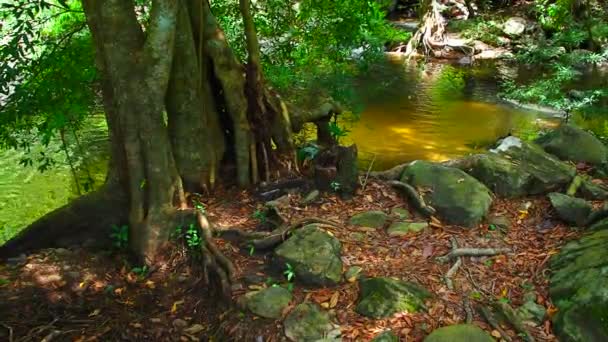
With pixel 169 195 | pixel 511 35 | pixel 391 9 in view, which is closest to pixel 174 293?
pixel 169 195

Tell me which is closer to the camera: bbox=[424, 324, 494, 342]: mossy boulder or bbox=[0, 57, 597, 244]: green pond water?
bbox=[424, 324, 494, 342]: mossy boulder

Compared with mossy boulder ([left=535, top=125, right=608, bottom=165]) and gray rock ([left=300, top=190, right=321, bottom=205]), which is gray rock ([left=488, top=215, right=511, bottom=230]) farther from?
mossy boulder ([left=535, top=125, right=608, bottom=165])

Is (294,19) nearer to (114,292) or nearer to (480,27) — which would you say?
(114,292)

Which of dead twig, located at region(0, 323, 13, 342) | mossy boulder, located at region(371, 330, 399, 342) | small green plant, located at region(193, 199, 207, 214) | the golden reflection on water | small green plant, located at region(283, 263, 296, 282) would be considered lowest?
the golden reflection on water

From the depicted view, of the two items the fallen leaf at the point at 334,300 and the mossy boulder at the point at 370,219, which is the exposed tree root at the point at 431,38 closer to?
the mossy boulder at the point at 370,219

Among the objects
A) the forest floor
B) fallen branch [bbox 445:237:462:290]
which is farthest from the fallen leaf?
fallen branch [bbox 445:237:462:290]

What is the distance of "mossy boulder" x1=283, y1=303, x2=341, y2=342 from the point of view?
147 inches

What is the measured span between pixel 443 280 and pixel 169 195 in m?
2.47

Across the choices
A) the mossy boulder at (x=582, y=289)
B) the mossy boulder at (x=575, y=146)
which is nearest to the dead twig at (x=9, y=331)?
the mossy boulder at (x=582, y=289)

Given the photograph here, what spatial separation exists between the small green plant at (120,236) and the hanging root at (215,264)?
2.74ft

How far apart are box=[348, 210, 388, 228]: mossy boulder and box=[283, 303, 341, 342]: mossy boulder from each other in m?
1.23

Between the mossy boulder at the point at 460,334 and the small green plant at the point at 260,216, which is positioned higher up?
the small green plant at the point at 260,216

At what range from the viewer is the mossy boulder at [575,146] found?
6.40 m

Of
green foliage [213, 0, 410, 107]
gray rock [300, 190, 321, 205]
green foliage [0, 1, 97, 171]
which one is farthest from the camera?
green foliage [213, 0, 410, 107]
